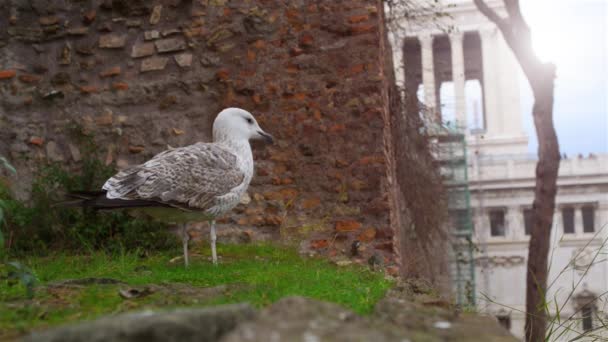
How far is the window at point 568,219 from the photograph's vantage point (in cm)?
2414

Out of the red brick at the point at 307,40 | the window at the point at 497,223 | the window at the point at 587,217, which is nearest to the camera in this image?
the red brick at the point at 307,40

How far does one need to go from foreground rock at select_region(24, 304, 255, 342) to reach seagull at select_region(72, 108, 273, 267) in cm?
221

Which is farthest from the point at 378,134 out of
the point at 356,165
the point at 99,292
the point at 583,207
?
the point at 583,207

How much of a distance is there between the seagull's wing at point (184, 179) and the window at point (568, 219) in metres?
22.8

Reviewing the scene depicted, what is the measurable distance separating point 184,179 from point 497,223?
24.2 metres

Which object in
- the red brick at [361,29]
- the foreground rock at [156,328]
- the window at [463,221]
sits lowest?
the window at [463,221]

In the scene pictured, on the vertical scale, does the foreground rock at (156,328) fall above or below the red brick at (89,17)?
below

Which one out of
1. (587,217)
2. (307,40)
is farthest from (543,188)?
(587,217)

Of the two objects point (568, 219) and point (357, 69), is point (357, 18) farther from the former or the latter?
point (568, 219)

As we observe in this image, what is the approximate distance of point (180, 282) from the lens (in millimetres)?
3504

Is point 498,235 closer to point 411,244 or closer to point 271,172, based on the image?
point 411,244

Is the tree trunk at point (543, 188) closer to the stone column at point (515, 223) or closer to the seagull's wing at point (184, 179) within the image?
the seagull's wing at point (184, 179)

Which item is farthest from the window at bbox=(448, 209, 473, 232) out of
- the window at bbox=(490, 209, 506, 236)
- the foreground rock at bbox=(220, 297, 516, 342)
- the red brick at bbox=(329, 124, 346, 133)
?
the window at bbox=(490, 209, 506, 236)

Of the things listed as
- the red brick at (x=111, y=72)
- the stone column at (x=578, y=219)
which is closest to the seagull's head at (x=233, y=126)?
the red brick at (x=111, y=72)
